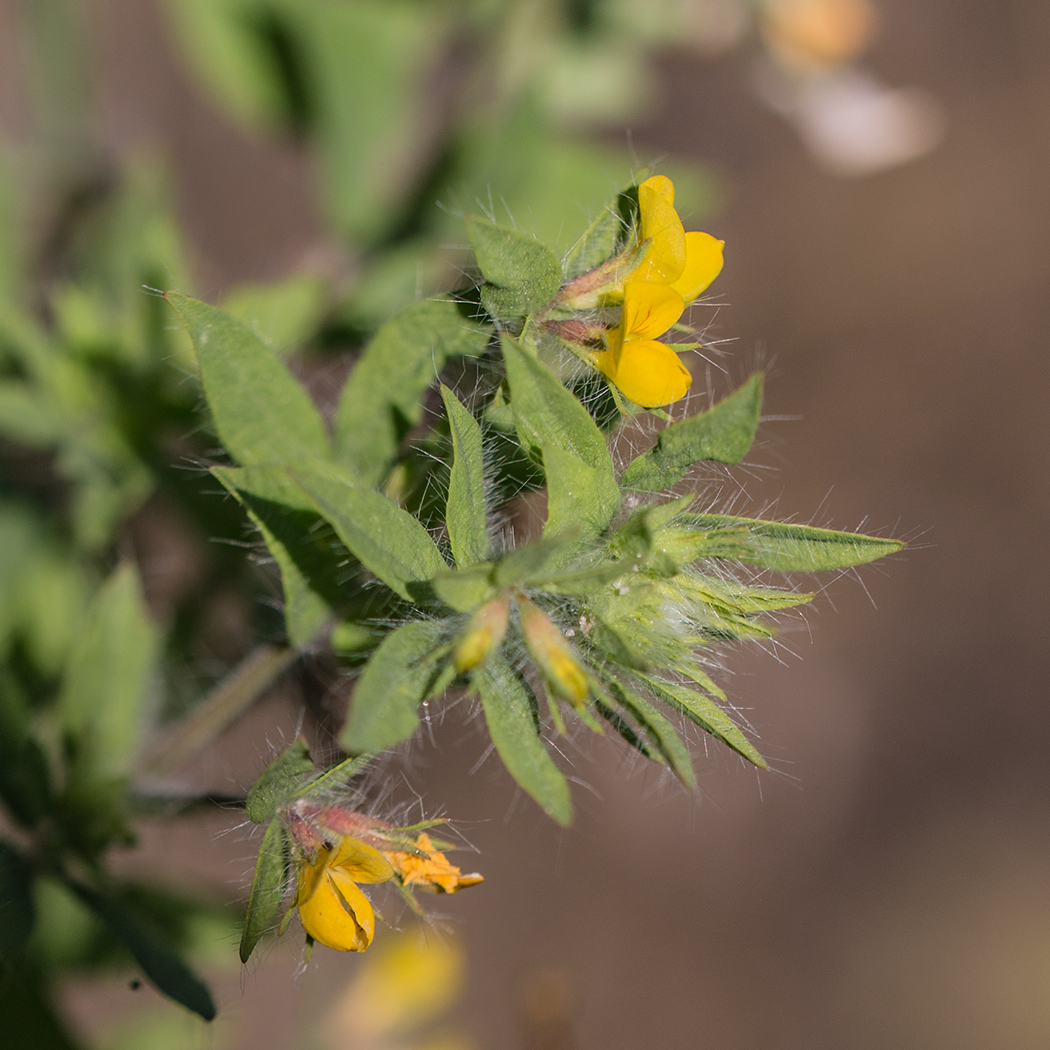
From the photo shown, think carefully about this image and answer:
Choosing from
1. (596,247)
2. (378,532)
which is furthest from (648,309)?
(378,532)

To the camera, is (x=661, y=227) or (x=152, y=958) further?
(x=152, y=958)

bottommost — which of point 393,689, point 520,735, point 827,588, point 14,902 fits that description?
point 827,588

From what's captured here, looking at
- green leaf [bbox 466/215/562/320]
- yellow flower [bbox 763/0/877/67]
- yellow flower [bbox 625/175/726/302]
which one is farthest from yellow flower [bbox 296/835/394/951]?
yellow flower [bbox 763/0/877/67]

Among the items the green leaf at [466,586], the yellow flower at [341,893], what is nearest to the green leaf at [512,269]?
the green leaf at [466,586]

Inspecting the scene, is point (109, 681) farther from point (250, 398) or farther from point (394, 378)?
point (394, 378)

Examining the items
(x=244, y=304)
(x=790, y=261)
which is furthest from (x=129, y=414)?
(x=790, y=261)

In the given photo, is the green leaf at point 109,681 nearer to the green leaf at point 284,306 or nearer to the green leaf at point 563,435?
the green leaf at point 284,306

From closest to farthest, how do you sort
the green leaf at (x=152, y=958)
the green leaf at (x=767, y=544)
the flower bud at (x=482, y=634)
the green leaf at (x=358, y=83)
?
1. the flower bud at (x=482, y=634)
2. the green leaf at (x=767, y=544)
3. the green leaf at (x=152, y=958)
4. the green leaf at (x=358, y=83)

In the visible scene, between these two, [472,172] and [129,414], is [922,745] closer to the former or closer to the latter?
[472,172]
